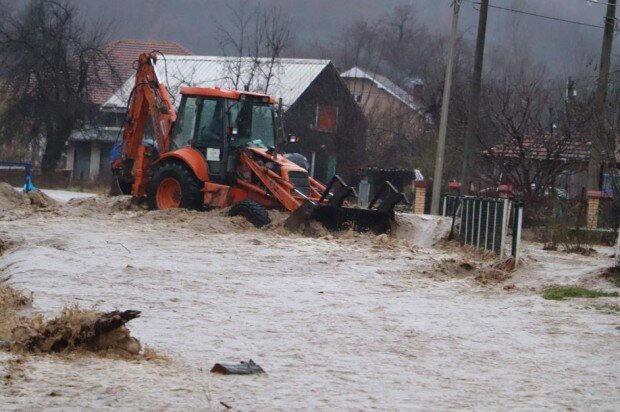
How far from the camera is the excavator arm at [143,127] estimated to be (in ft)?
90.8

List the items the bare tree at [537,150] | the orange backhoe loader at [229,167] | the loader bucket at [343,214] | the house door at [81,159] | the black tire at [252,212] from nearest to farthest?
the loader bucket at [343,214] → the black tire at [252,212] → the orange backhoe loader at [229,167] → the bare tree at [537,150] → the house door at [81,159]

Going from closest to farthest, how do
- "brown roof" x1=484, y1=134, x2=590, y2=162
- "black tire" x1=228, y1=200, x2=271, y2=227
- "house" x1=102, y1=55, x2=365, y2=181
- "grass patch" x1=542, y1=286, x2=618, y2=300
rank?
"grass patch" x1=542, y1=286, x2=618, y2=300 < "black tire" x1=228, y1=200, x2=271, y2=227 < "brown roof" x1=484, y1=134, x2=590, y2=162 < "house" x1=102, y1=55, x2=365, y2=181

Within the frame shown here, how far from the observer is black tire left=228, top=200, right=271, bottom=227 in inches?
947

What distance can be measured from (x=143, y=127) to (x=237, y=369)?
19812 mm

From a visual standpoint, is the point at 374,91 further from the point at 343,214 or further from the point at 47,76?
the point at 343,214

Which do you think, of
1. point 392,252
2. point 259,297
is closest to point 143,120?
point 392,252

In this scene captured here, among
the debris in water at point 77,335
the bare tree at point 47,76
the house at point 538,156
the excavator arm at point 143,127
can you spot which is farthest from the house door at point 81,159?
the debris in water at point 77,335

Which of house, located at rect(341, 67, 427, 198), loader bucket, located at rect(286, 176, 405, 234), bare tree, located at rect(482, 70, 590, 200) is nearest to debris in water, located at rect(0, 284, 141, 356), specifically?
loader bucket, located at rect(286, 176, 405, 234)

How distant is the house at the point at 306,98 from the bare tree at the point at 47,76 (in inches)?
153

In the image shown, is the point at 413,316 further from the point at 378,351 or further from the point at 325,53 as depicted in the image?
the point at 325,53

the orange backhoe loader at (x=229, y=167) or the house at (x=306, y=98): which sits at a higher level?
the house at (x=306, y=98)

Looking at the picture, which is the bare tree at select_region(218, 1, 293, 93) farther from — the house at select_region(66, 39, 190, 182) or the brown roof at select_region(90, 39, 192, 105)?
the house at select_region(66, 39, 190, 182)

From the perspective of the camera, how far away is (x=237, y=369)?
9688 mm

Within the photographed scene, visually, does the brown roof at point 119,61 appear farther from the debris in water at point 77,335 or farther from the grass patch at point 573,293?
the debris in water at point 77,335
